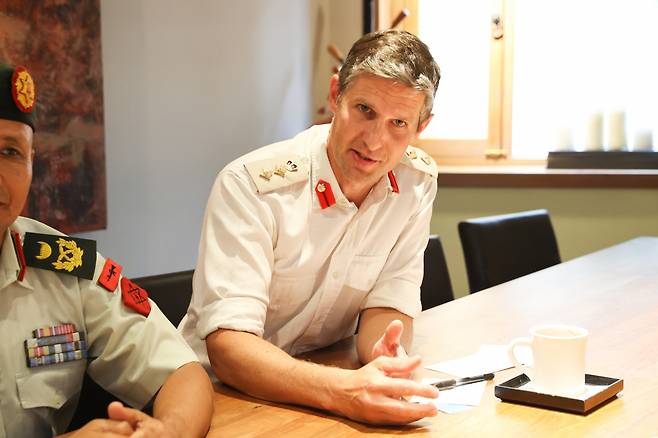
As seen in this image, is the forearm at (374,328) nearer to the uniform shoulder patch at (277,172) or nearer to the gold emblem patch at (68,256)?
the uniform shoulder patch at (277,172)

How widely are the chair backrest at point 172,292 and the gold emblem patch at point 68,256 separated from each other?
1.23 feet

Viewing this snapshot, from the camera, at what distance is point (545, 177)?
431cm

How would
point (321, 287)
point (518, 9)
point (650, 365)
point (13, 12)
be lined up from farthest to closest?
point (518, 9), point (13, 12), point (321, 287), point (650, 365)

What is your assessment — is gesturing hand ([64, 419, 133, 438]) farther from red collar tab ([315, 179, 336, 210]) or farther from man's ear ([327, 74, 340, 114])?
man's ear ([327, 74, 340, 114])

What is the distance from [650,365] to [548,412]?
38 centimetres

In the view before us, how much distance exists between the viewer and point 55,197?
2961 millimetres

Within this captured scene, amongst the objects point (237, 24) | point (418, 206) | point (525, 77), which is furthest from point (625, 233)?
point (418, 206)

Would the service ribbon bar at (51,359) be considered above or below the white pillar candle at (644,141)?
Answer: above

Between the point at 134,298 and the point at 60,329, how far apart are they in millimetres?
135

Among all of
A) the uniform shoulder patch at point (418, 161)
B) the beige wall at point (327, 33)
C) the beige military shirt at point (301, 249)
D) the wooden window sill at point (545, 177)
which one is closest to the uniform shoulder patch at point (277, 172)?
the beige military shirt at point (301, 249)

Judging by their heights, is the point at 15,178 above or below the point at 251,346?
above

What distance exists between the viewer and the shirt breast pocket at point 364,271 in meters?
1.87

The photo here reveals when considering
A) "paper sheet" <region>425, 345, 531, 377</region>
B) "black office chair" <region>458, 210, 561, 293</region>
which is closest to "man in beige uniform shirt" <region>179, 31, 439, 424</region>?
"paper sheet" <region>425, 345, 531, 377</region>

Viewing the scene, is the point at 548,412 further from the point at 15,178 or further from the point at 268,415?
the point at 15,178
